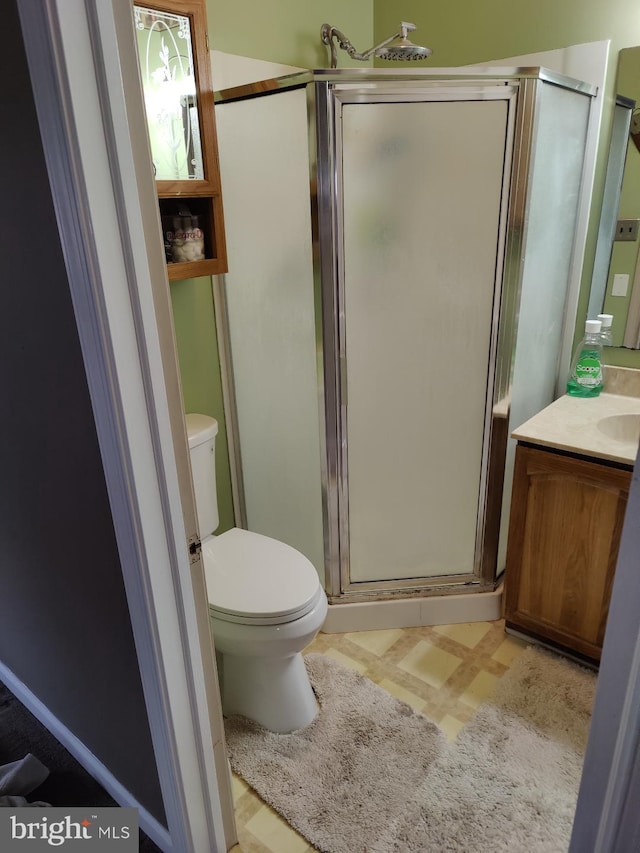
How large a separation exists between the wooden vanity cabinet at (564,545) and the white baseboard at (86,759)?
1.26 m

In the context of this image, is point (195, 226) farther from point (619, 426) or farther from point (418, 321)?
point (619, 426)

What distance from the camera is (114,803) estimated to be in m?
1.45

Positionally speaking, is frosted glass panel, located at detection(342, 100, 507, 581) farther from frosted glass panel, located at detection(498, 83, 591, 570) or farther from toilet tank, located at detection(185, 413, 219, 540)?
toilet tank, located at detection(185, 413, 219, 540)

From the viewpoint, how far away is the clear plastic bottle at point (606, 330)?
1987 millimetres

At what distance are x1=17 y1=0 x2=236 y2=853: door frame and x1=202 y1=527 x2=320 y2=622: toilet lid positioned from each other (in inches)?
12.4

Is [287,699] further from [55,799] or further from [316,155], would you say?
[316,155]

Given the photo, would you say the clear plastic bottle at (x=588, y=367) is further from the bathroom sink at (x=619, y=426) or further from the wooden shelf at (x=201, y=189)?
the wooden shelf at (x=201, y=189)

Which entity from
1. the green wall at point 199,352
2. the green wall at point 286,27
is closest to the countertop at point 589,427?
the green wall at point 199,352

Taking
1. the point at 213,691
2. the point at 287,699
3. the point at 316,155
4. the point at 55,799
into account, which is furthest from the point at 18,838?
the point at 316,155

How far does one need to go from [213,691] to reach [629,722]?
889mm

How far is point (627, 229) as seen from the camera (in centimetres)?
192

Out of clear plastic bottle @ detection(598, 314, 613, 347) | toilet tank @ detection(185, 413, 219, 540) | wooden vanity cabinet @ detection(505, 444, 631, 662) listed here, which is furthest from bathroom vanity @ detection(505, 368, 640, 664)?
toilet tank @ detection(185, 413, 219, 540)

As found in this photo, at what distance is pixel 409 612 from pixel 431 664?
21 cm

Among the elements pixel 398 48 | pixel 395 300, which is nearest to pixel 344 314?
pixel 395 300
